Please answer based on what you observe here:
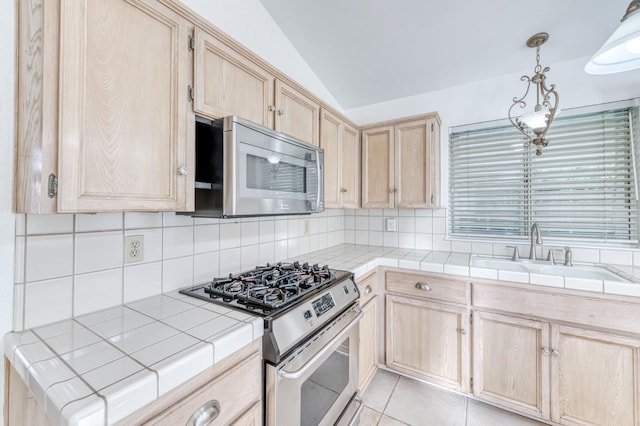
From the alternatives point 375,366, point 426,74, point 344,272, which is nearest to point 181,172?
point 344,272

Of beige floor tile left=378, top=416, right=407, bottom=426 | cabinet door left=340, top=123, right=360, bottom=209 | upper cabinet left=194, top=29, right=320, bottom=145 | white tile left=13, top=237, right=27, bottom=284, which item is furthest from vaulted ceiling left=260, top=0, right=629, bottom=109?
beige floor tile left=378, top=416, right=407, bottom=426

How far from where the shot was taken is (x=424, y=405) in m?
1.75

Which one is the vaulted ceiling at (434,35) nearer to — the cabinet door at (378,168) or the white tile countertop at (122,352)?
the cabinet door at (378,168)

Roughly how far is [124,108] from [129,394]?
79 centimetres

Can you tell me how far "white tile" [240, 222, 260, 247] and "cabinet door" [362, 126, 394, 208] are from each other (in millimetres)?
1047

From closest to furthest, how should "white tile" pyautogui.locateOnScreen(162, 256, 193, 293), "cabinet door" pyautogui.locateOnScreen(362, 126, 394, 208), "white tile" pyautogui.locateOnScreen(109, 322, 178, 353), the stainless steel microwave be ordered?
"white tile" pyautogui.locateOnScreen(109, 322, 178, 353)
the stainless steel microwave
"white tile" pyautogui.locateOnScreen(162, 256, 193, 293)
"cabinet door" pyautogui.locateOnScreen(362, 126, 394, 208)

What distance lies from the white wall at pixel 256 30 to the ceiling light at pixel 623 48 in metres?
1.74

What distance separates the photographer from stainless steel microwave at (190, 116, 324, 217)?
3.49ft

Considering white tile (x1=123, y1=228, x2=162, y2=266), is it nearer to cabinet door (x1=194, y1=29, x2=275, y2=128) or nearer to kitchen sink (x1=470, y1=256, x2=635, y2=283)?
cabinet door (x1=194, y1=29, x2=275, y2=128)

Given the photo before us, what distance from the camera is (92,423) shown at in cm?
51

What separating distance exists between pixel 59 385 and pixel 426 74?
2615mm

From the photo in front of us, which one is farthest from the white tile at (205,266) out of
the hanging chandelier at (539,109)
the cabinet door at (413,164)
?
the hanging chandelier at (539,109)

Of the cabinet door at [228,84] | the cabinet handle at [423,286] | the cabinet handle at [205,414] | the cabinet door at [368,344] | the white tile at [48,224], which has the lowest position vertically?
the cabinet door at [368,344]

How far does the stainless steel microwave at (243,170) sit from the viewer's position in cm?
106
